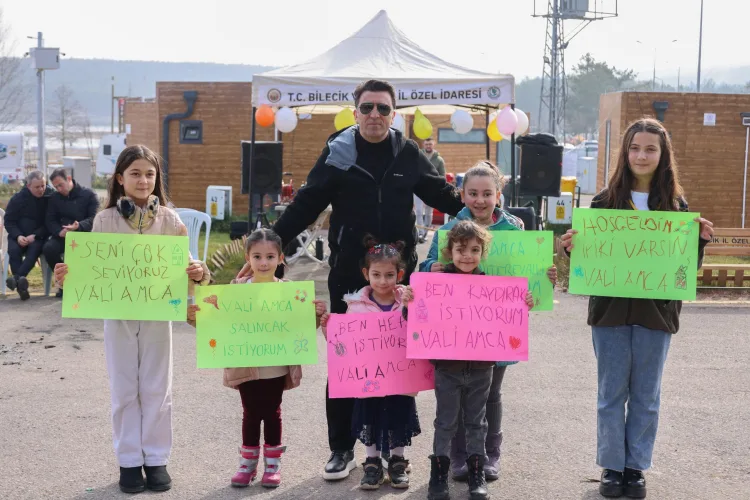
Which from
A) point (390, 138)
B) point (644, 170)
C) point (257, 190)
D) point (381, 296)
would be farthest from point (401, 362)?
point (257, 190)

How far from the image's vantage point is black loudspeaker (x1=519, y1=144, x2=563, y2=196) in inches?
590

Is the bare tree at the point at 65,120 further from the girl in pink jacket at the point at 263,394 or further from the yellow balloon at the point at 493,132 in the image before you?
the girl in pink jacket at the point at 263,394

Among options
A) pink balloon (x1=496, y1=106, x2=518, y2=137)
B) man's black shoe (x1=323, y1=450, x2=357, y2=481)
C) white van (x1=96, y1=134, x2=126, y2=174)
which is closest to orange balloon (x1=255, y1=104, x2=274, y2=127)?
pink balloon (x1=496, y1=106, x2=518, y2=137)

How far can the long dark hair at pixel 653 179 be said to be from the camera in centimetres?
455

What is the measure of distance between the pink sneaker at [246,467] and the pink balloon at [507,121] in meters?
8.73

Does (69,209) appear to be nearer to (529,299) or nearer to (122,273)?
(122,273)

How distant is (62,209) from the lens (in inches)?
437

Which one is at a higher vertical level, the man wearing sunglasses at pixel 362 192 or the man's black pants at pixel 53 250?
the man wearing sunglasses at pixel 362 192

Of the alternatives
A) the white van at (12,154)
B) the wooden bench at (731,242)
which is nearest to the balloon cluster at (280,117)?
the wooden bench at (731,242)

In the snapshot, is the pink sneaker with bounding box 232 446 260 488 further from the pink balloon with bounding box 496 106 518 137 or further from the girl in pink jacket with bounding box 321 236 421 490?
the pink balloon with bounding box 496 106 518 137

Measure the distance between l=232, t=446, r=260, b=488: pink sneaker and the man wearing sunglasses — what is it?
369mm

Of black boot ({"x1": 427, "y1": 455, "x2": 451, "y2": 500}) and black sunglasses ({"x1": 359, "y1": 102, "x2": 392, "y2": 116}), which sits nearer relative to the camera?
black boot ({"x1": 427, "y1": 455, "x2": 451, "y2": 500})

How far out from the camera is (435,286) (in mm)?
4492

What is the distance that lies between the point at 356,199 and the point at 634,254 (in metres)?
1.34
